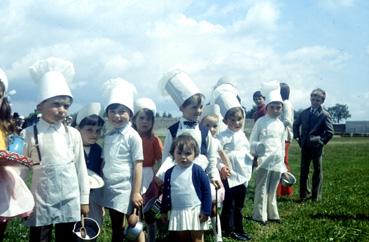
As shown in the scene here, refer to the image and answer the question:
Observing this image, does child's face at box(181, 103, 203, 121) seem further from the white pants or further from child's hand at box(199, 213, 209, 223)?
the white pants

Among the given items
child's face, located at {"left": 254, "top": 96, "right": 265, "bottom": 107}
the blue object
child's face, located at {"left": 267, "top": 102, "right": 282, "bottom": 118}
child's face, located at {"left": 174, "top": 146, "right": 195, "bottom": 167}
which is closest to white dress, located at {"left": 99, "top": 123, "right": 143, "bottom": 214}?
child's face, located at {"left": 174, "top": 146, "right": 195, "bottom": 167}

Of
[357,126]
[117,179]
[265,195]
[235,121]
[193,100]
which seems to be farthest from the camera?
[357,126]

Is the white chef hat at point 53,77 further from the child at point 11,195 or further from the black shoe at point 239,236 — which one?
the black shoe at point 239,236

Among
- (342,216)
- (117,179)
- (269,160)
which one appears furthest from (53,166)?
(342,216)

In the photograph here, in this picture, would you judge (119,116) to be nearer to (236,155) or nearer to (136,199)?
(136,199)

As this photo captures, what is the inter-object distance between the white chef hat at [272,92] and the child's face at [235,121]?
1.16 metres

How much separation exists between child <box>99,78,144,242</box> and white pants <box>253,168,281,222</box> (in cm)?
329

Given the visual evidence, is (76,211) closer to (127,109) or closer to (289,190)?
(127,109)

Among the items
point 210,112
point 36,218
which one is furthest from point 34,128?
point 210,112

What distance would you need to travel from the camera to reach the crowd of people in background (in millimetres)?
5289

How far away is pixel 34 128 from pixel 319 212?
601cm

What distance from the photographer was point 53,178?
Answer: 5297 millimetres

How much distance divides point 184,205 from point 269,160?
10.4 feet

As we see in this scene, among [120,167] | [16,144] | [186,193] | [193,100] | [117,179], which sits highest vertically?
[193,100]
